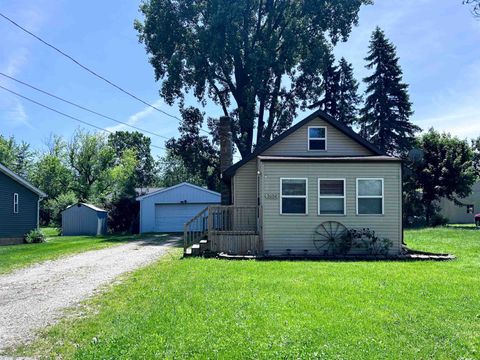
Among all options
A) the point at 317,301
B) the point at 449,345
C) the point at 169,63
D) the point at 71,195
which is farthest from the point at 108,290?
the point at 71,195

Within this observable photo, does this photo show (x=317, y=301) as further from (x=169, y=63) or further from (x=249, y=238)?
(x=169, y=63)

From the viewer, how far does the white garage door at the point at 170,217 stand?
1167 inches

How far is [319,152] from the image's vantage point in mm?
16297

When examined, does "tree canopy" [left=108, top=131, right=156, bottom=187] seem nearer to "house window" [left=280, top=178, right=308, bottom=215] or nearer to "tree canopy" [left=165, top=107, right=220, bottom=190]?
"tree canopy" [left=165, top=107, right=220, bottom=190]

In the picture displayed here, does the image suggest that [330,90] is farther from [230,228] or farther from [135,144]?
[135,144]

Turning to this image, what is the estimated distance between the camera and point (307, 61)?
29906mm

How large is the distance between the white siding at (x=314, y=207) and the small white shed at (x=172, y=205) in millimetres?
15163

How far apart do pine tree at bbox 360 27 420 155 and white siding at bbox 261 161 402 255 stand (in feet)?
69.3

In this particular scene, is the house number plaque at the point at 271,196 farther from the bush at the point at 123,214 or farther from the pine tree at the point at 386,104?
the pine tree at the point at 386,104

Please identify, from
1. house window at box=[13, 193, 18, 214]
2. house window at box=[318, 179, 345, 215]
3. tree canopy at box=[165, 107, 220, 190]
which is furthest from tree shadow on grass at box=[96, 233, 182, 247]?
tree canopy at box=[165, 107, 220, 190]

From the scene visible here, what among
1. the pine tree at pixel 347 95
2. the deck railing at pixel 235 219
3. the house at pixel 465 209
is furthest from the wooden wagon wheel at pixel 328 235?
the house at pixel 465 209

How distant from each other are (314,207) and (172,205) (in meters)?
17.1

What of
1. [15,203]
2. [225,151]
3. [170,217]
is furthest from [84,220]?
[225,151]

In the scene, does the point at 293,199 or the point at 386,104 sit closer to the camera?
the point at 293,199
